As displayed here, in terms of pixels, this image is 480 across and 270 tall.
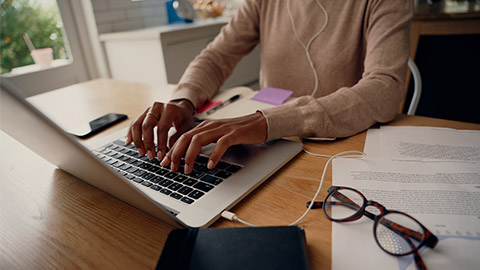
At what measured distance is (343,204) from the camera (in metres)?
0.44

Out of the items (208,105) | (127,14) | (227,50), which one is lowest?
(208,105)

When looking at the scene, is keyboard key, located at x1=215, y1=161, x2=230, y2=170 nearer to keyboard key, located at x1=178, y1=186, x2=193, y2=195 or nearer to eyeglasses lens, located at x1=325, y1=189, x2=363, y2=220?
keyboard key, located at x1=178, y1=186, x2=193, y2=195

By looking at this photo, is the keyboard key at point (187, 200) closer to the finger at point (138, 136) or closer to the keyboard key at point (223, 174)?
the keyboard key at point (223, 174)

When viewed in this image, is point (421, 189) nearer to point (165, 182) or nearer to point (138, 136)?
point (165, 182)

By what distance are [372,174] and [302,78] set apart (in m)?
0.71

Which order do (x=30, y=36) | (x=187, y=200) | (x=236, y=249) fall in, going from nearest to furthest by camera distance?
(x=236, y=249)
(x=187, y=200)
(x=30, y=36)

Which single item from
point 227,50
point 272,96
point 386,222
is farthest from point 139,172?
point 227,50

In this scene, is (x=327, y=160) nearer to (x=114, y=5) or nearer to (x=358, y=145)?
(x=358, y=145)

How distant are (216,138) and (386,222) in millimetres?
314

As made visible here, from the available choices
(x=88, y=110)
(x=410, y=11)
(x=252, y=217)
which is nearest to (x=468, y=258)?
(x=252, y=217)

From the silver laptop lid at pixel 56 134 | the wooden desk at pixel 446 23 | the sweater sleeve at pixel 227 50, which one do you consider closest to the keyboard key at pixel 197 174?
the silver laptop lid at pixel 56 134

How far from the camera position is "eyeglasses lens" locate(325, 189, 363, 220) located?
1.38 feet

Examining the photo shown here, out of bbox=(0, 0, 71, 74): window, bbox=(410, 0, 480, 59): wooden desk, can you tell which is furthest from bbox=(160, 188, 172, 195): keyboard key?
bbox=(410, 0, 480, 59): wooden desk

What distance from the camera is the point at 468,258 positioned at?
0.34m
